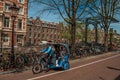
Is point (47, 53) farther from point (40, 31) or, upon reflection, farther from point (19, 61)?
point (40, 31)

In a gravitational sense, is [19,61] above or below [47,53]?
below

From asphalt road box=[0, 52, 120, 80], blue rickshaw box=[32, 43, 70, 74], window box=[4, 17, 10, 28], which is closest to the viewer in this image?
asphalt road box=[0, 52, 120, 80]

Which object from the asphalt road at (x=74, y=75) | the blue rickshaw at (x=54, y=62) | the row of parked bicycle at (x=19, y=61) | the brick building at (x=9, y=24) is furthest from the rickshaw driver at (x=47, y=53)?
the brick building at (x=9, y=24)

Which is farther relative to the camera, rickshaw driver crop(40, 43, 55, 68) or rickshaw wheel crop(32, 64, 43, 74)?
rickshaw driver crop(40, 43, 55, 68)

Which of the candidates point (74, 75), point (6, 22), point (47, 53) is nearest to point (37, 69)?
point (47, 53)

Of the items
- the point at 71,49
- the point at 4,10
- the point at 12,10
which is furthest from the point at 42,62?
the point at 4,10

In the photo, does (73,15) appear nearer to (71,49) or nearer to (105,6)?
(71,49)

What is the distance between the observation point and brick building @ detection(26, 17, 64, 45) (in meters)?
66.2

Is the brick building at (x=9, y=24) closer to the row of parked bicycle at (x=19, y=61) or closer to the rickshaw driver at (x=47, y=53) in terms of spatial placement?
the row of parked bicycle at (x=19, y=61)

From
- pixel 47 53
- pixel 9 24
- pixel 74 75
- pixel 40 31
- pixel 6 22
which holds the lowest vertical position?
pixel 74 75

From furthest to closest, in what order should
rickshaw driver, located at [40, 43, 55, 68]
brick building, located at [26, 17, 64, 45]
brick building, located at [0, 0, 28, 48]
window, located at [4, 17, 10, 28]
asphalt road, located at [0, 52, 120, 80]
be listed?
brick building, located at [26, 17, 64, 45]
window, located at [4, 17, 10, 28]
brick building, located at [0, 0, 28, 48]
rickshaw driver, located at [40, 43, 55, 68]
asphalt road, located at [0, 52, 120, 80]

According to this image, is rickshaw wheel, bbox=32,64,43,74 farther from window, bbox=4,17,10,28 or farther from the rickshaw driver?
window, bbox=4,17,10,28

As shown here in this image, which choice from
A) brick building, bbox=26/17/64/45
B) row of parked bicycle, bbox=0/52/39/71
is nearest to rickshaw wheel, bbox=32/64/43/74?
row of parked bicycle, bbox=0/52/39/71

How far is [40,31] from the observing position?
71438 mm
